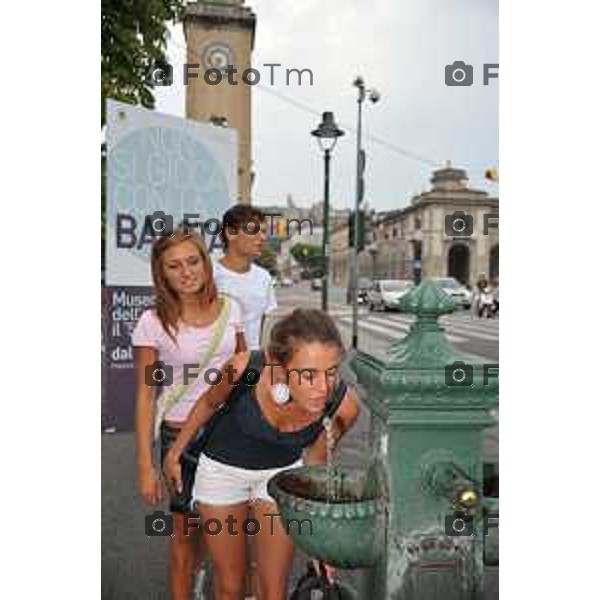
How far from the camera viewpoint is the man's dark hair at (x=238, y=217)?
1.62 metres

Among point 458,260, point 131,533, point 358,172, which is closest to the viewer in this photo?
point 458,260

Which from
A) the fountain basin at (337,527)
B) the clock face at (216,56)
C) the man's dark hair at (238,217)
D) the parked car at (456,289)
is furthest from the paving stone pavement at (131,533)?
the clock face at (216,56)

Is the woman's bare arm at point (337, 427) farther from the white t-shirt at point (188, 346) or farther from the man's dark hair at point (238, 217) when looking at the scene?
the man's dark hair at point (238, 217)

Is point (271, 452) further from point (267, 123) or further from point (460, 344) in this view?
point (267, 123)

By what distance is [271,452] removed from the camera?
5.08ft

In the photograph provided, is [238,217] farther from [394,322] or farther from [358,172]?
[394,322]

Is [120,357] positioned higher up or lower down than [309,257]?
lower down

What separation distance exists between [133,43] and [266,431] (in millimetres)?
1280

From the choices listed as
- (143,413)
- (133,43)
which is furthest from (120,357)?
(133,43)

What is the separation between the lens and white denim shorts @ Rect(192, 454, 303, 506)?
1557 mm

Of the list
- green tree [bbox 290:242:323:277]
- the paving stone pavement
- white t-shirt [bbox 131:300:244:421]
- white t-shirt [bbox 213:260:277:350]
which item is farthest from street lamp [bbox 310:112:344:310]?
the paving stone pavement

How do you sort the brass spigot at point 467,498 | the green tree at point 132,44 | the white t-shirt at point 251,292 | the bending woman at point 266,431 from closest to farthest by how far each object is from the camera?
1. the brass spigot at point 467,498
2. the bending woman at point 266,431
3. the white t-shirt at point 251,292
4. the green tree at point 132,44

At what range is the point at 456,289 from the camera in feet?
5.25
